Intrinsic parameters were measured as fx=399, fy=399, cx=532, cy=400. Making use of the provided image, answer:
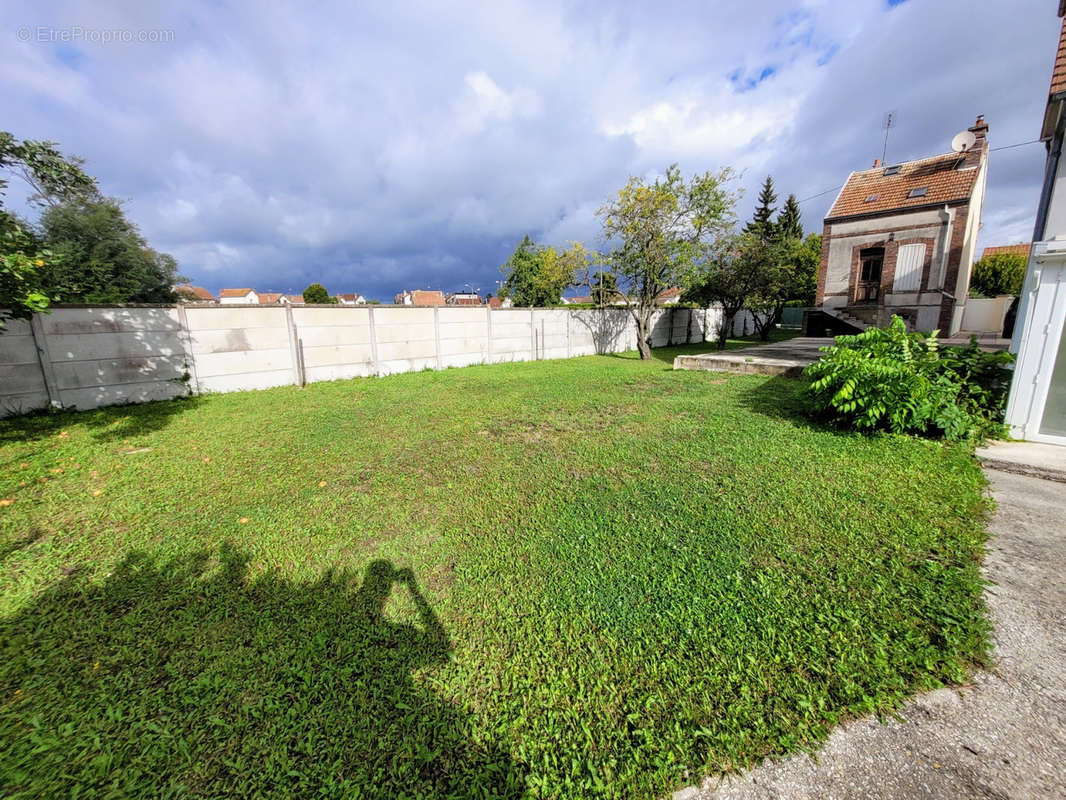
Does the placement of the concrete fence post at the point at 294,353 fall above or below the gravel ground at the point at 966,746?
above

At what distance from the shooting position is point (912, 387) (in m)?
4.52

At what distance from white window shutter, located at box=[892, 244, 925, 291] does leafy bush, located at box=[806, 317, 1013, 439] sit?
14379 mm

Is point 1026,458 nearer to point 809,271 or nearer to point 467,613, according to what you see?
point 467,613

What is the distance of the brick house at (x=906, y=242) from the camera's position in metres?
15.0

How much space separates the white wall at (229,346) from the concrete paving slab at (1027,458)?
10853mm

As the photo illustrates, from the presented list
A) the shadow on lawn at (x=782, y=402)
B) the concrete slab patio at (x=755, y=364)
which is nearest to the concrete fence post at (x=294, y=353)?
the shadow on lawn at (x=782, y=402)

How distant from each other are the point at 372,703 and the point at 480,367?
1083cm

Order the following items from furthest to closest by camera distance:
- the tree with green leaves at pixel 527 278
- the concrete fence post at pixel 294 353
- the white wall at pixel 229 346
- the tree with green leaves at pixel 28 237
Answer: the tree with green leaves at pixel 527 278 → the concrete fence post at pixel 294 353 → the white wall at pixel 229 346 → the tree with green leaves at pixel 28 237

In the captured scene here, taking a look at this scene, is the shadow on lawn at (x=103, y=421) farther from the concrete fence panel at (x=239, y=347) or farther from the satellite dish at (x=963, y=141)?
the satellite dish at (x=963, y=141)

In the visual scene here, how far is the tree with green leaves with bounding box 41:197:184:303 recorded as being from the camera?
650 inches

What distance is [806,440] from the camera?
187 inches

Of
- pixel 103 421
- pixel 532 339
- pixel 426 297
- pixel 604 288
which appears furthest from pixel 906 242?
pixel 426 297

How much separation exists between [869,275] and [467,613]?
21741 mm

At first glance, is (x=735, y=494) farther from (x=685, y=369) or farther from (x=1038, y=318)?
(x=685, y=369)
